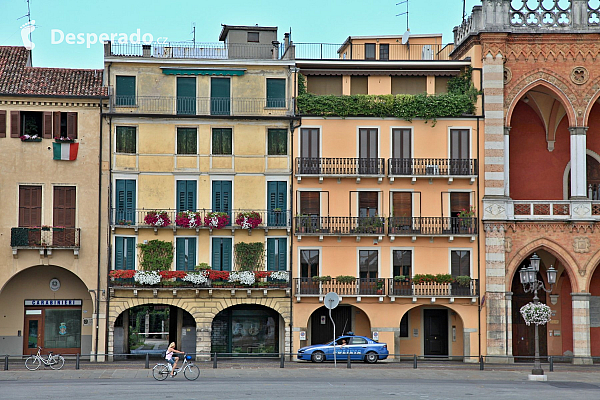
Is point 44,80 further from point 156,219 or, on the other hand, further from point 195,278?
point 195,278

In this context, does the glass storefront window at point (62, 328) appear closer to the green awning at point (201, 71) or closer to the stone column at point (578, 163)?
the green awning at point (201, 71)

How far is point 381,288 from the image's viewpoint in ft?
147

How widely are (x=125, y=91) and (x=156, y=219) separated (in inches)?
266

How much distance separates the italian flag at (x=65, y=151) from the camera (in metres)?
43.6

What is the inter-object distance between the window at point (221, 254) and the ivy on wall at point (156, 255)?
7.23ft

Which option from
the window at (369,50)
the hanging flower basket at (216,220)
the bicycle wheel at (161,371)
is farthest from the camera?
the window at (369,50)

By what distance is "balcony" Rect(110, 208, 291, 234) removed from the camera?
43844 mm

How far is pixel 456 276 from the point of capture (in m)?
45.0

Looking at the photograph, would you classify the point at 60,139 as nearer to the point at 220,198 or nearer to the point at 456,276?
the point at 220,198

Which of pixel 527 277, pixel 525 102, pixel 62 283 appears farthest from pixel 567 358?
pixel 62 283

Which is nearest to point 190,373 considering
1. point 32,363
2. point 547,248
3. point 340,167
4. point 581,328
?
point 32,363

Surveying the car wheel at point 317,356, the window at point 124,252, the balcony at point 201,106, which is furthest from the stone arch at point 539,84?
the window at point 124,252

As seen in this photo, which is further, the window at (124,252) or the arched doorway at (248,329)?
the arched doorway at (248,329)

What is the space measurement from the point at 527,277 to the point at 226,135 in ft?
55.2
